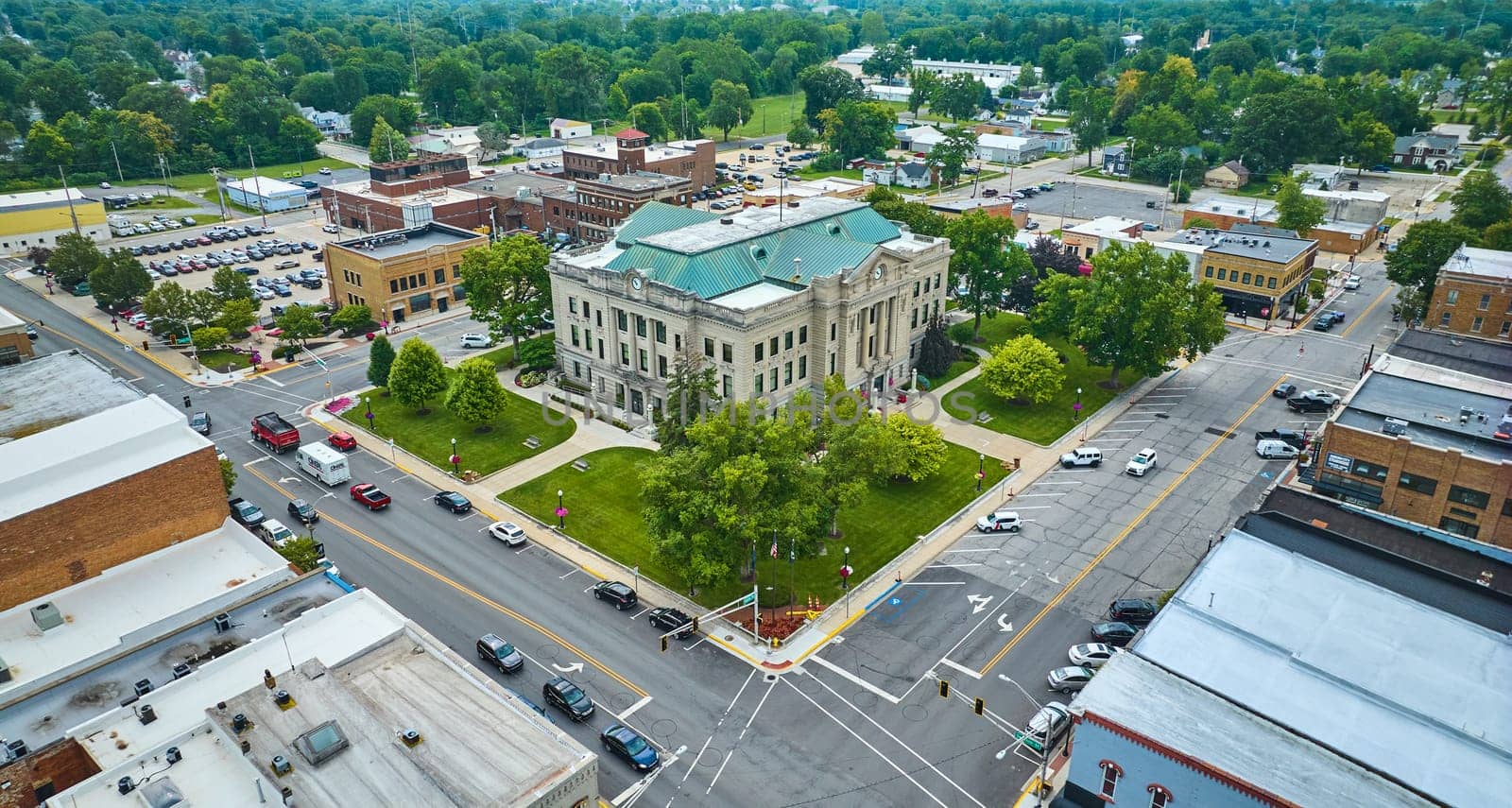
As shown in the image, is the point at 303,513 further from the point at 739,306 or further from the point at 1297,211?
the point at 1297,211

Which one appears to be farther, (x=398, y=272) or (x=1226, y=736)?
(x=398, y=272)

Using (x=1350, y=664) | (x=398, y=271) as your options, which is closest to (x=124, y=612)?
(x=1350, y=664)

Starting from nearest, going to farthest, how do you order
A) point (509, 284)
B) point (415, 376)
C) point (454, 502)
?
point (454, 502) → point (415, 376) → point (509, 284)

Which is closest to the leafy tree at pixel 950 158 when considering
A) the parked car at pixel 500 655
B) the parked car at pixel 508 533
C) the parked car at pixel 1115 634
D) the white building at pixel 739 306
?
the white building at pixel 739 306

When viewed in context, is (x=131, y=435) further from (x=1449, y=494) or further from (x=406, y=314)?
(x=1449, y=494)

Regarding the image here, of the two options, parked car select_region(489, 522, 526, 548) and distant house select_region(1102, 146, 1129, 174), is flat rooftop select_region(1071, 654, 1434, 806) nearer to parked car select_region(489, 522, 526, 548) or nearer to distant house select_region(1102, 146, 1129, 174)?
parked car select_region(489, 522, 526, 548)

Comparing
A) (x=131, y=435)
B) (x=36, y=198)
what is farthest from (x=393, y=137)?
(x=131, y=435)

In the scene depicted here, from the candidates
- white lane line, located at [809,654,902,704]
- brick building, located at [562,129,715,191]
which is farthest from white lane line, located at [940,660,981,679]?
brick building, located at [562,129,715,191]
